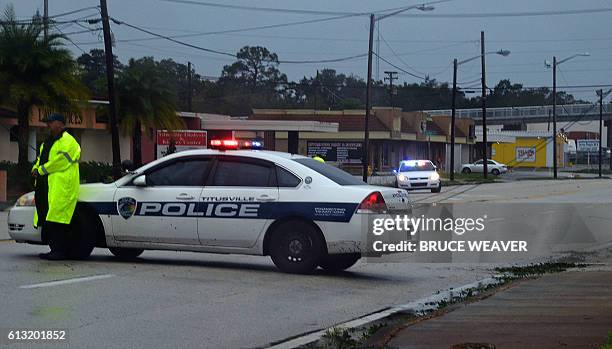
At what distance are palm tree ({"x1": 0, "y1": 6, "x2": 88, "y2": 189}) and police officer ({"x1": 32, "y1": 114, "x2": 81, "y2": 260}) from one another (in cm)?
2204

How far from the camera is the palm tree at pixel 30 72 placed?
33.1 meters

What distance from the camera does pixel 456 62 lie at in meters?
58.4

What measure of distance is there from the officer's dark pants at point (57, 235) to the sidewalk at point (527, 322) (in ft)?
17.1

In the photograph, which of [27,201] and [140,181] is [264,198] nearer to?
[140,181]

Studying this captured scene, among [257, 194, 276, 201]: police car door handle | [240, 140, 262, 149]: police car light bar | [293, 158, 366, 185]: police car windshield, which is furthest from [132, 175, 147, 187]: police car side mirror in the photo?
[293, 158, 366, 185]: police car windshield

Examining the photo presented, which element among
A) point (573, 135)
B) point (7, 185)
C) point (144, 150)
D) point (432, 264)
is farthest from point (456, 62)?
point (573, 135)

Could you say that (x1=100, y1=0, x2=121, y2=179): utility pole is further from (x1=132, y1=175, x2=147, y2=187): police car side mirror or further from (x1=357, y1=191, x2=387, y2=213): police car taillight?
(x1=357, y1=191, x2=387, y2=213): police car taillight

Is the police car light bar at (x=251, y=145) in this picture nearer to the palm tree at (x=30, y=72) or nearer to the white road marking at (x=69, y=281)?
the white road marking at (x=69, y=281)

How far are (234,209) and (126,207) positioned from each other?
1454 millimetres

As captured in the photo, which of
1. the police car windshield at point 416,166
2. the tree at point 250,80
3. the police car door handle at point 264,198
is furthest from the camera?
the tree at point 250,80

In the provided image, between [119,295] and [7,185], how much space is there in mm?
24536

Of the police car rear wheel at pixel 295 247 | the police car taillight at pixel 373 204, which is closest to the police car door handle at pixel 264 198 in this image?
the police car rear wheel at pixel 295 247

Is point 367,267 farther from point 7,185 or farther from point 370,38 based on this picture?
point 370,38

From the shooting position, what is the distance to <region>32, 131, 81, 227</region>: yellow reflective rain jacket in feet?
37.4
